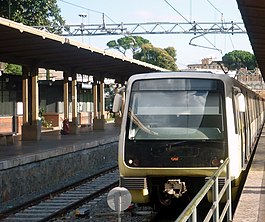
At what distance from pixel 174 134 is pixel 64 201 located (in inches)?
191

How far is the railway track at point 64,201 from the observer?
1195 centimetres

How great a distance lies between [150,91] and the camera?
10297 mm

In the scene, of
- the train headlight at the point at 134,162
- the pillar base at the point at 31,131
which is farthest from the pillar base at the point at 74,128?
the train headlight at the point at 134,162

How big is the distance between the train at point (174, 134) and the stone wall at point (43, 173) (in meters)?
4.44

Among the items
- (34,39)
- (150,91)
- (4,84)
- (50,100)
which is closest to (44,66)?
(4,84)

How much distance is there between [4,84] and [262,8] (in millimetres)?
20120

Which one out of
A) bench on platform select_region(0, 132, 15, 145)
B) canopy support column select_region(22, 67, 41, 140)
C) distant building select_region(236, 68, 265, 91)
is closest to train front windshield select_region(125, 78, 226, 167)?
bench on platform select_region(0, 132, 15, 145)

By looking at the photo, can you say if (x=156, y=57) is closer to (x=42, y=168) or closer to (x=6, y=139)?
(x=6, y=139)

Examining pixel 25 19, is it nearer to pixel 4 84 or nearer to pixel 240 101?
pixel 4 84

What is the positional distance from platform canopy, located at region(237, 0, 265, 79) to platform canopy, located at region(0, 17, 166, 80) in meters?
5.88

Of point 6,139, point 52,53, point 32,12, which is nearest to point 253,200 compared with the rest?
point 52,53

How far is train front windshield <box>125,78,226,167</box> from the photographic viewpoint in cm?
980

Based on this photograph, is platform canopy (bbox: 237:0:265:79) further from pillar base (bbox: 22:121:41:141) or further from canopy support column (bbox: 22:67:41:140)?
pillar base (bbox: 22:121:41:141)

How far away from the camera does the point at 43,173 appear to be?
16953 mm
